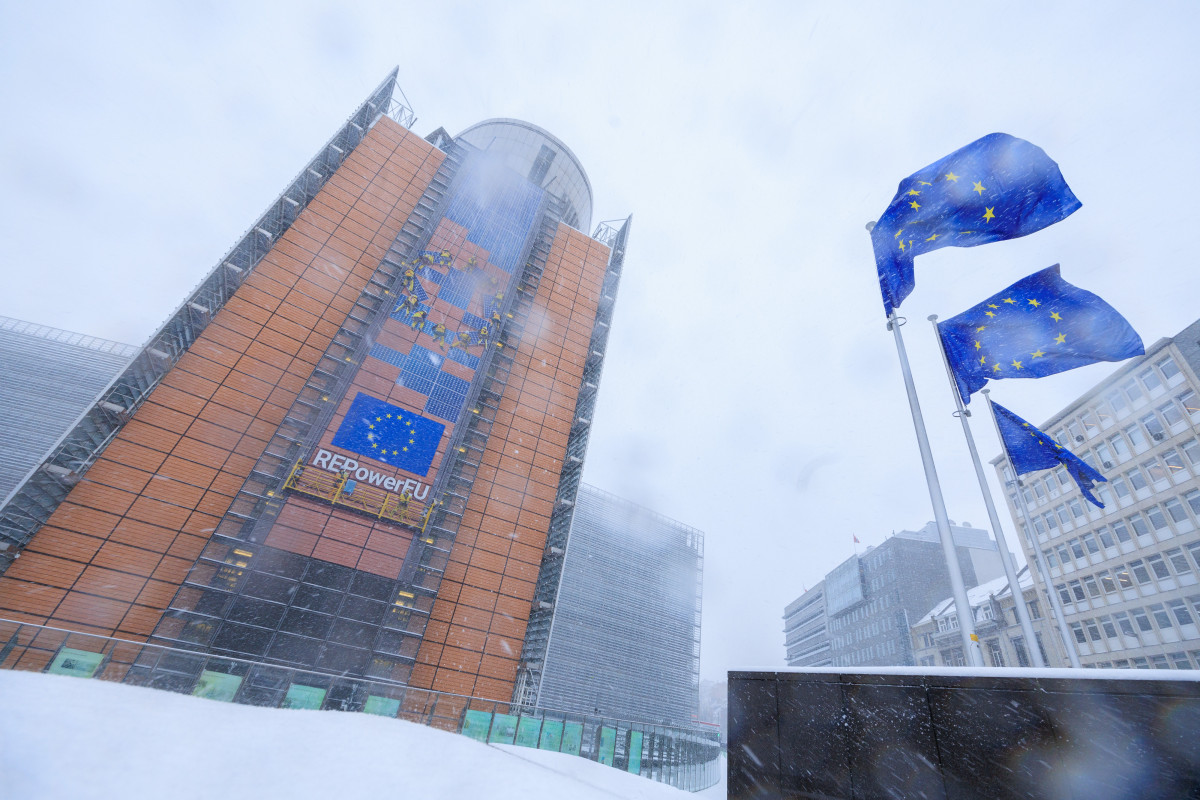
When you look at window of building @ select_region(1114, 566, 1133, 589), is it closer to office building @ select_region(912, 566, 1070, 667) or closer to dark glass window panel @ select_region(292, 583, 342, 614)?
office building @ select_region(912, 566, 1070, 667)

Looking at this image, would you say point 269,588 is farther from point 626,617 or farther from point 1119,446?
point 1119,446

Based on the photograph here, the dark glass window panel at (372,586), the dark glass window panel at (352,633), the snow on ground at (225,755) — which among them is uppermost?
the dark glass window panel at (372,586)

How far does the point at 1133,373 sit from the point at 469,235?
53.3 metres

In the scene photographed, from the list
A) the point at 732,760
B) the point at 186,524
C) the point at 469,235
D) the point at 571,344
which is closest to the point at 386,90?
the point at 469,235

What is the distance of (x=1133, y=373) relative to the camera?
40375 mm

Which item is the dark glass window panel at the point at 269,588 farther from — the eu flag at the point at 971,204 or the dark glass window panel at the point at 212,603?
the eu flag at the point at 971,204

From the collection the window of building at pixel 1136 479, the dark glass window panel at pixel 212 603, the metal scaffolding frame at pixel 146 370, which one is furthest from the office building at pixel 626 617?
the window of building at pixel 1136 479

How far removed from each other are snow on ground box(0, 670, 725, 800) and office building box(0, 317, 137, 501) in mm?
55064

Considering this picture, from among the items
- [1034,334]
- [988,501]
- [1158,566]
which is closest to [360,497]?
[988,501]

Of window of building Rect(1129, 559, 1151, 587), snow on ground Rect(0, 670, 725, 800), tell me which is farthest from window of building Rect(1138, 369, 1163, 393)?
snow on ground Rect(0, 670, 725, 800)

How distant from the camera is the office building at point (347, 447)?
2156cm

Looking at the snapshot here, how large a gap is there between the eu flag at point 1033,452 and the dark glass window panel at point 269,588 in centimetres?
2729

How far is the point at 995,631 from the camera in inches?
2042

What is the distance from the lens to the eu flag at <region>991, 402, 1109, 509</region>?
41.3ft
